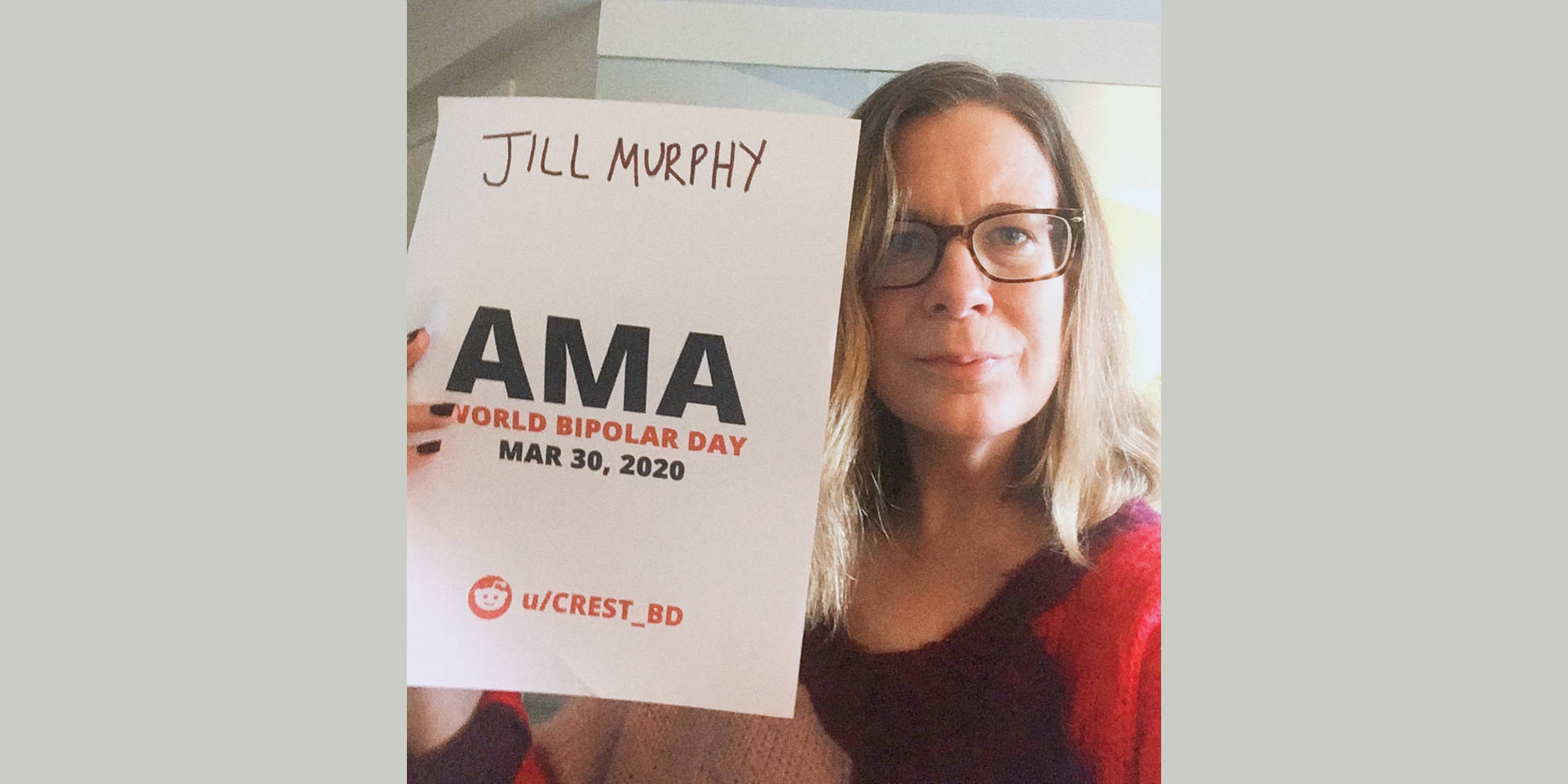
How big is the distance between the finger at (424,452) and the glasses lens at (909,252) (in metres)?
0.42

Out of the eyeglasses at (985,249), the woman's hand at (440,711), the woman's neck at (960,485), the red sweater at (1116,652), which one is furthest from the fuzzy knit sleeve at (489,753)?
the eyeglasses at (985,249)

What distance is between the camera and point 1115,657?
0.83 meters

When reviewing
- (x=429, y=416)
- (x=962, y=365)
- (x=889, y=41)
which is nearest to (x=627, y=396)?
(x=429, y=416)

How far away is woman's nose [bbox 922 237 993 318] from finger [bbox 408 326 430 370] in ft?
1.43

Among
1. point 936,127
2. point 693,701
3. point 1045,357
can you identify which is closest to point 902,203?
point 936,127

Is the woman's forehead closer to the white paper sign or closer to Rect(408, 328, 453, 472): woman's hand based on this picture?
the white paper sign

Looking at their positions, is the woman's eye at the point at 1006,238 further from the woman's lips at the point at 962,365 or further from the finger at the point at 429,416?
the finger at the point at 429,416

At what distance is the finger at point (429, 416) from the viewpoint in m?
0.81

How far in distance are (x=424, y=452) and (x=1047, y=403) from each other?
1.81ft

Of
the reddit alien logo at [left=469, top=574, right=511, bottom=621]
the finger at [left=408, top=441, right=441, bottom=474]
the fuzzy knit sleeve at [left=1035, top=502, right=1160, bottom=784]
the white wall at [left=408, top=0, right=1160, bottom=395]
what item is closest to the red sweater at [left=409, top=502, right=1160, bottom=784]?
the fuzzy knit sleeve at [left=1035, top=502, right=1160, bottom=784]

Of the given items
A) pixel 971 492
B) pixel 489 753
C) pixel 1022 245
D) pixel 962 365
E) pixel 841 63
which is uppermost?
pixel 841 63

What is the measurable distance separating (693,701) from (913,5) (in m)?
0.65

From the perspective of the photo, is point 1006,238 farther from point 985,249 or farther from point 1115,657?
point 1115,657

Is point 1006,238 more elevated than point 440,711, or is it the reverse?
point 1006,238
